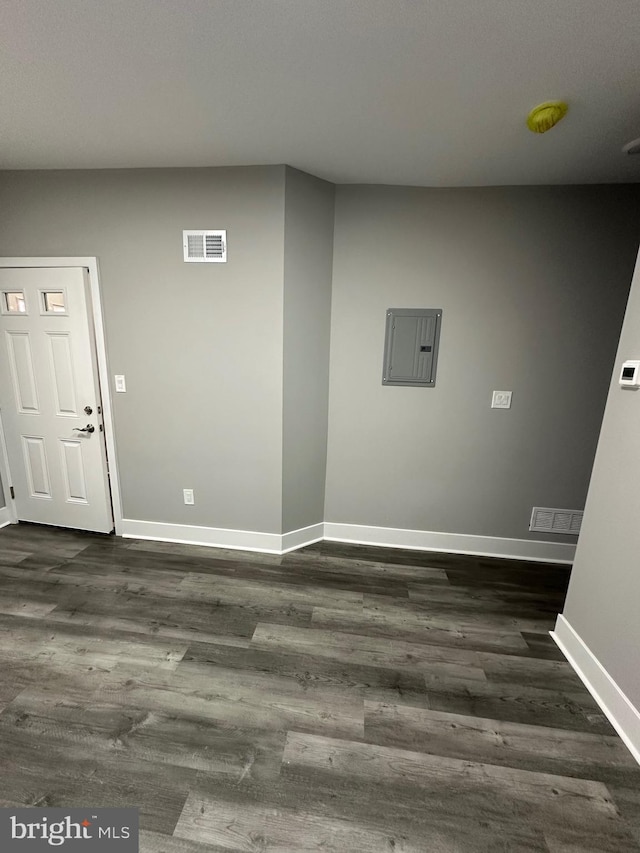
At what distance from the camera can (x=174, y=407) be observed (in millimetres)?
2721

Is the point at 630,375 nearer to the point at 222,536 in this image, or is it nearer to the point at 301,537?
the point at 301,537

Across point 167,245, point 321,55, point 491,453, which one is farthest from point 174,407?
point 491,453

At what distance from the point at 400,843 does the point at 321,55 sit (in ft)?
8.72

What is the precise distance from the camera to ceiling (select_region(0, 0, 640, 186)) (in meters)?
1.16

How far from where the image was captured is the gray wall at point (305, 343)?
240cm

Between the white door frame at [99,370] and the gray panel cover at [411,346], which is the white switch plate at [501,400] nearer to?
the gray panel cover at [411,346]

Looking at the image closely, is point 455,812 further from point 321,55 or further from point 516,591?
point 321,55

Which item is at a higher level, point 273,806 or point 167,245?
point 167,245

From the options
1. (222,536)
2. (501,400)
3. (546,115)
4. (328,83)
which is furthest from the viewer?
(222,536)

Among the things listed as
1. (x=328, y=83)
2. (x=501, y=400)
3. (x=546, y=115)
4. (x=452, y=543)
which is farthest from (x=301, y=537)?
(x=546, y=115)

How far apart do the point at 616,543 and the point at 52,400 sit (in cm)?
365

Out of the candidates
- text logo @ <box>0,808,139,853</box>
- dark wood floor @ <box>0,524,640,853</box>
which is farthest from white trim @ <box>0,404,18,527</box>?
text logo @ <box>0,808,139,853</box>

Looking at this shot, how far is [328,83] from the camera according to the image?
1.48 meters

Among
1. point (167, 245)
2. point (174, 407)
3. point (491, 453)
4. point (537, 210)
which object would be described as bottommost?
point (491, 453)
